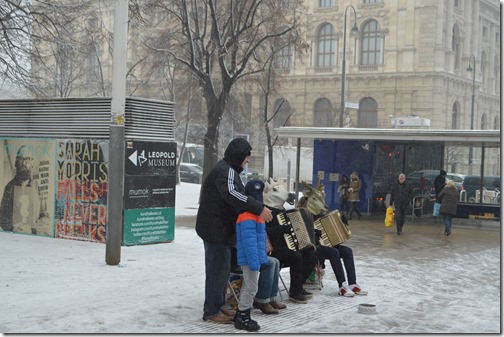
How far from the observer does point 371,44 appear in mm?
67188

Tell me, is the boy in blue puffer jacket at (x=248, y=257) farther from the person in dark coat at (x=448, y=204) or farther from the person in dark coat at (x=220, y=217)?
the person in dark coat at (x=448, y=204)

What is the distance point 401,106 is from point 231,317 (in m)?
58.3

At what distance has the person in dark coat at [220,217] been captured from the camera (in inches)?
324

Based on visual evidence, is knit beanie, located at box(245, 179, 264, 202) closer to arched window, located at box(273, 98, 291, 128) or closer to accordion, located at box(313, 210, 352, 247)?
accordion, located at box(313, 210, 352, 247)

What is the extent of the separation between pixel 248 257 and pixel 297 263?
151 centimetres

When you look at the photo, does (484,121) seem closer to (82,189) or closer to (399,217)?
(399,217)

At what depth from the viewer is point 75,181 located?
15.1m

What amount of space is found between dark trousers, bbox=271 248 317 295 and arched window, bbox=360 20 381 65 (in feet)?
192

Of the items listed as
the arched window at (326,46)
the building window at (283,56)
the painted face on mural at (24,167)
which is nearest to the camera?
the painted face on mural at (24,167)

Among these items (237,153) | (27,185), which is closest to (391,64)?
(27,185)

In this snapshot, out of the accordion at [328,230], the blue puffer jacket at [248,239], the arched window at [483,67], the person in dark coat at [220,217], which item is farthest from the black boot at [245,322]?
the arched window at [483,67]

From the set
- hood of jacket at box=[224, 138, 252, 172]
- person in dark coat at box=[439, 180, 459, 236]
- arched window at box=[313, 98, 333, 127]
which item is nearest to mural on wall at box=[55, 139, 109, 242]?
hood of jacket at box=[224, 138, 252, 172]

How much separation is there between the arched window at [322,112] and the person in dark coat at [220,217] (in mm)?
58437

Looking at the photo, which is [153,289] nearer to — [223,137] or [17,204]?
[17,204]
